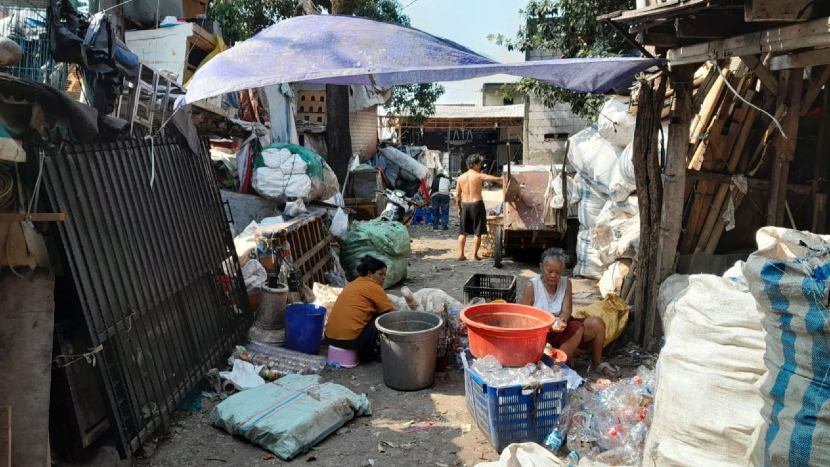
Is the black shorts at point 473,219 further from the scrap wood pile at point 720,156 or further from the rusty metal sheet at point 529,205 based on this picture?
the scrap wood pile at point 720,156

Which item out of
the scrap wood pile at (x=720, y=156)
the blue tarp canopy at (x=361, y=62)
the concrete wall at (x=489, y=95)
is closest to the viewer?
the blue tarp canopy at (x=361, y=62)

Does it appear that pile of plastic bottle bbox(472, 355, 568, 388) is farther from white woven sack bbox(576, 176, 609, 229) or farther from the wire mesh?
white woven sack bbox(576, 176, 609, 229)

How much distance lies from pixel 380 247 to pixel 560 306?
421cm

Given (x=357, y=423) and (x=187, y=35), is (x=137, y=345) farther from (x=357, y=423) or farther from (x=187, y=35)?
(x=187, y=35)

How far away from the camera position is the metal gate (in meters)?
3.89

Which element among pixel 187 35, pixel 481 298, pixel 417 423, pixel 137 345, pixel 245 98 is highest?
pixel 187 35

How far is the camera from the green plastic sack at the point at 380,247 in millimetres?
9414

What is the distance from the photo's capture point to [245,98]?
11594 mm

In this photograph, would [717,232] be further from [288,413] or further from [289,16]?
[289,16]

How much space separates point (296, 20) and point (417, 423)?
3.68 m

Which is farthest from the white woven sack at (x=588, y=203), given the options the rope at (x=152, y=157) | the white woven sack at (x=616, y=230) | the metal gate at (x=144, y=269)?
the rope at (x=152, y=157)

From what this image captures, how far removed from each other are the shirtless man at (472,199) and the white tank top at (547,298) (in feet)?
17.7

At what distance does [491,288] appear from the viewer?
721cm

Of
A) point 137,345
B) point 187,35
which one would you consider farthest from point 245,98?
point 137,345
